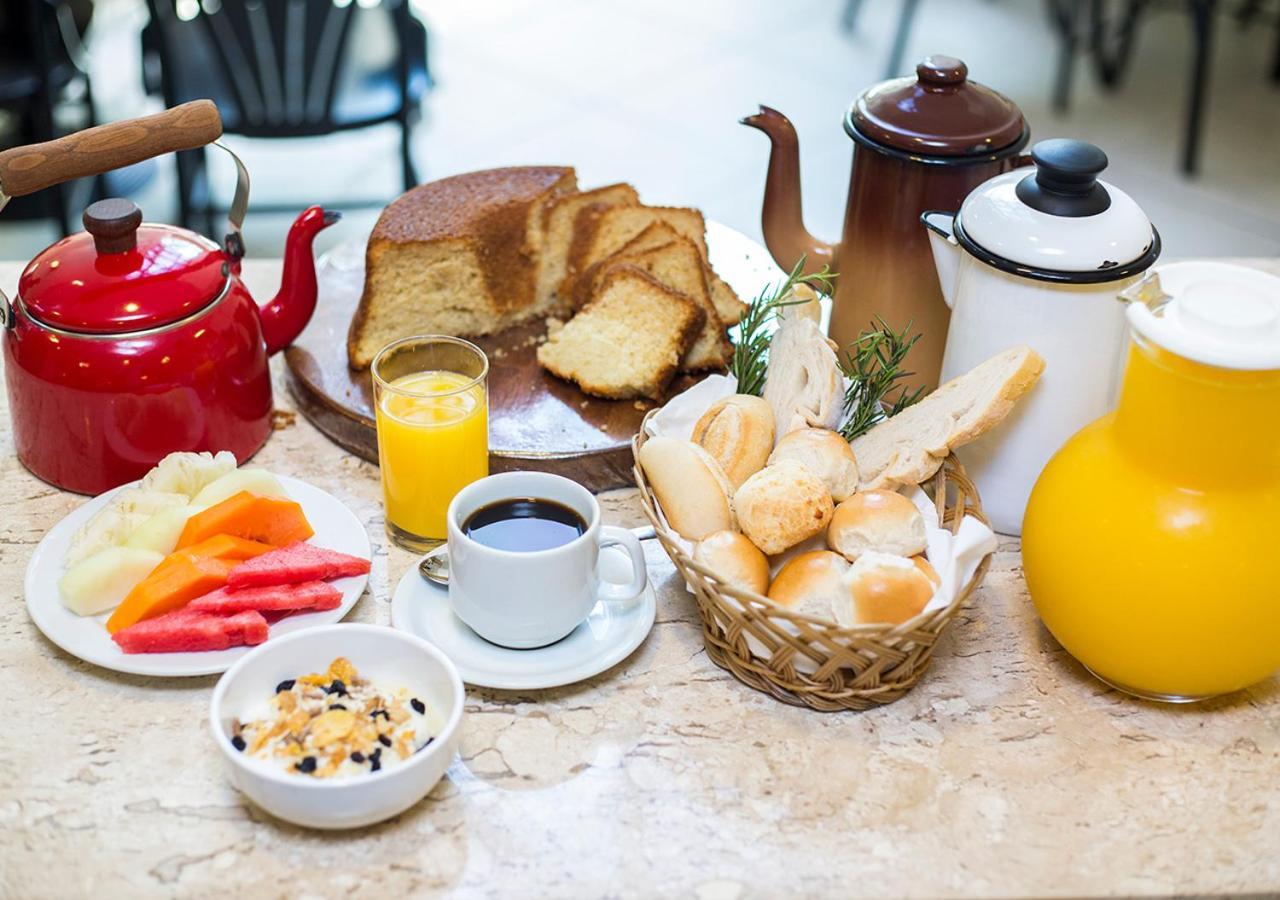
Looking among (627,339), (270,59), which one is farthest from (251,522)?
(270,59)

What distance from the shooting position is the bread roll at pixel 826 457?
1188 millimetres

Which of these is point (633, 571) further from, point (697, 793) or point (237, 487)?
point (237, 487)

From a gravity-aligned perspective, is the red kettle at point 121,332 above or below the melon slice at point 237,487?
above

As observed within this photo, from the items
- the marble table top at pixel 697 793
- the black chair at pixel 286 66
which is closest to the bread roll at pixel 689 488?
the marble table top at pixel 697 793

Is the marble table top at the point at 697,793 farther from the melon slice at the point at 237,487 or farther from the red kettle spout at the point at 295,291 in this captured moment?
the red kettle spout at the point at 295,291

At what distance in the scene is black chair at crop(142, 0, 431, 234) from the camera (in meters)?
2.57

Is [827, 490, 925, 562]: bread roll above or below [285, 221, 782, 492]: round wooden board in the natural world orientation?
above

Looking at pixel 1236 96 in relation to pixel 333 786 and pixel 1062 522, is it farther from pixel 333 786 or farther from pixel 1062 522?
pixel 333 786

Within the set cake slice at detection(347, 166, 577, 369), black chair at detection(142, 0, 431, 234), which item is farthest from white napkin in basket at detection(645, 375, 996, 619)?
black chair at detection(142, 0, 431, 234)

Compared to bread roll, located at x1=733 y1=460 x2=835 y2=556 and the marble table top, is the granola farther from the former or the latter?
bread roll, located at x1=733 y1=460 x2=835 y2=556

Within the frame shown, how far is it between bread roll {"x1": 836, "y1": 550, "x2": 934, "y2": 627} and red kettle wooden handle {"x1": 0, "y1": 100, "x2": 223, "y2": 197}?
2.57 feet

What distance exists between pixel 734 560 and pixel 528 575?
0.56 feet

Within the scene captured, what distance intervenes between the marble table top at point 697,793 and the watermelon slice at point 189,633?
0.04 metres

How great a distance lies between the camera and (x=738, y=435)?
48.6 inches
